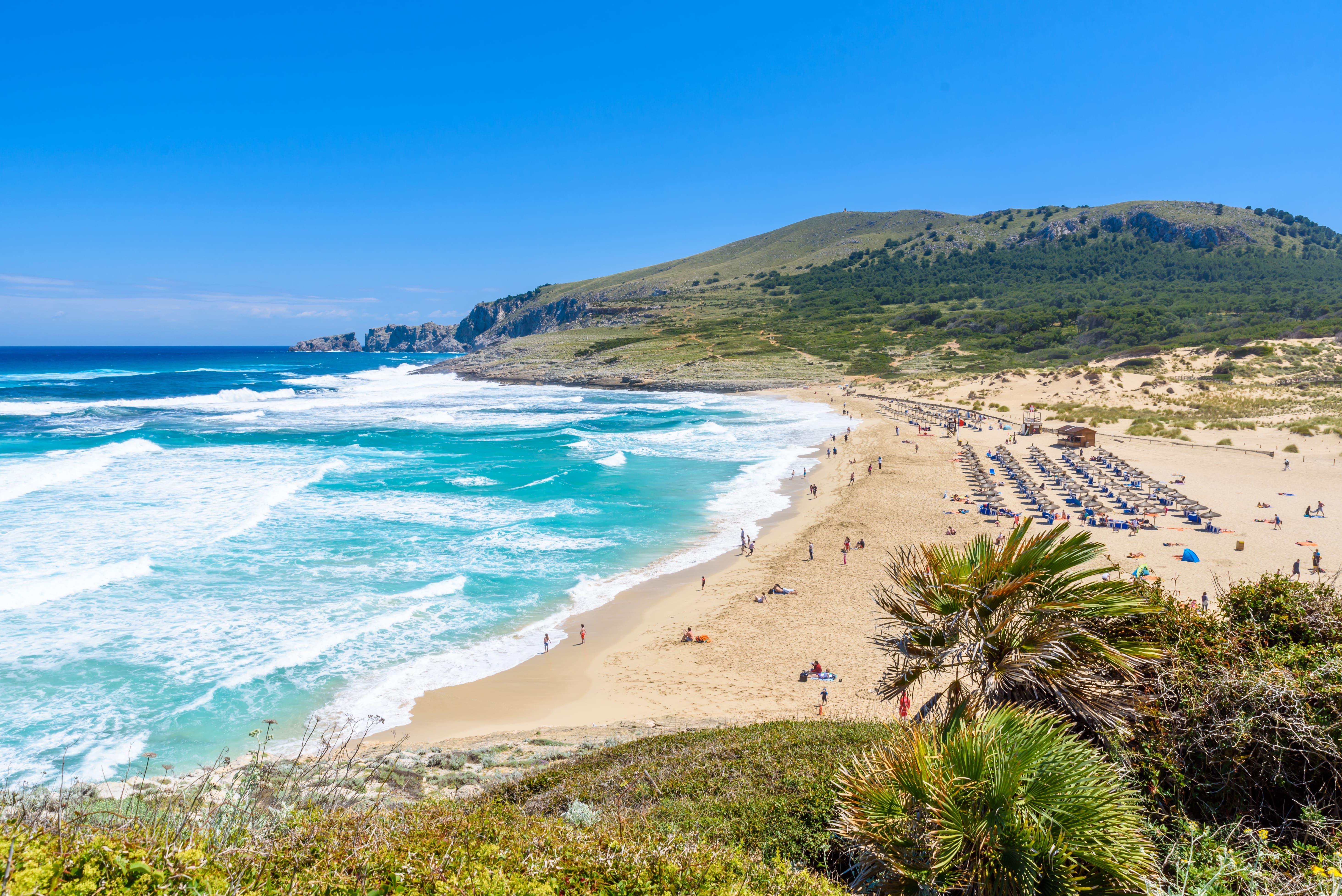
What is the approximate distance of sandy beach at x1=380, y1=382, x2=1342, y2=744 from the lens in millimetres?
13469

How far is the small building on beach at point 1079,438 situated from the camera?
3666 cm

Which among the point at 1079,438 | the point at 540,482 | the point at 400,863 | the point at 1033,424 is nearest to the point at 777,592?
the point at 400,863

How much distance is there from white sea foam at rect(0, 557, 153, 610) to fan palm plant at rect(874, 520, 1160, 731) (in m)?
22.1

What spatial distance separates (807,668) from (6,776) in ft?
46.1

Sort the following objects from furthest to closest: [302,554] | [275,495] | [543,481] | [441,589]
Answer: [543,481]
[275,495]
[302,554]
[441,589]

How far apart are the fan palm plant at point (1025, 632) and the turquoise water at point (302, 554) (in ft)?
32.9

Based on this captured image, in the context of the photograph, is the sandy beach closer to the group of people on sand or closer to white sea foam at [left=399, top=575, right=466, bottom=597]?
the group of people on sand

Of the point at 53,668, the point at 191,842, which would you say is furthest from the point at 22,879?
the point at 53,668

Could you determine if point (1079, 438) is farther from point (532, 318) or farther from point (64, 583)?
point (532, 318)

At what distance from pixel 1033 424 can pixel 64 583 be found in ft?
152

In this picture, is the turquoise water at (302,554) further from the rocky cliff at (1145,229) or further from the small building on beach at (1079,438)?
the rocky cliff at (1145,229)

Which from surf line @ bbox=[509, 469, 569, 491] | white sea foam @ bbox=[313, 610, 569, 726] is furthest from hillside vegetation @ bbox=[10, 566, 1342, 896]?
surf line @ bbox=[509, 469, 569, 491]

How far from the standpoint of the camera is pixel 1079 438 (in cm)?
3678

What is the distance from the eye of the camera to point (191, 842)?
3971 millimetres
